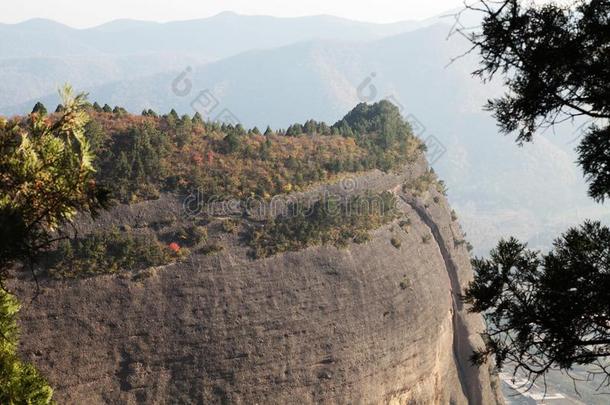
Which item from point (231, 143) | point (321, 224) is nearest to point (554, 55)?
point (321, 224)

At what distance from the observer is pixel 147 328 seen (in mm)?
32469

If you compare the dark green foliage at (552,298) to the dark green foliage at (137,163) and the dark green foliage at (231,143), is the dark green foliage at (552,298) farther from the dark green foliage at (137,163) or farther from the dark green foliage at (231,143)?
the dark green foliage at (231,143)

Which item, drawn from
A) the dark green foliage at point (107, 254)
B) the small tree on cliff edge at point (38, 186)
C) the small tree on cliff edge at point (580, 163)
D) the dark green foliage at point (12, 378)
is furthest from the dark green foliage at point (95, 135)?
the small tree on cliff edge at point (580, 163)

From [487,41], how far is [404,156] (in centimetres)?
4547

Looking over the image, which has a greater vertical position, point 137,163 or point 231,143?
point 231,143

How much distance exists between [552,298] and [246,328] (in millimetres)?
26261

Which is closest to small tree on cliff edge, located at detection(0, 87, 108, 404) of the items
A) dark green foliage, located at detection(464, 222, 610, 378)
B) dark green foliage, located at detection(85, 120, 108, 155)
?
dark green foliage, located at detection(464, 222, 610, 378)

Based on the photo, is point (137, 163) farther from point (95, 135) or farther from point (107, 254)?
point (107, 254)

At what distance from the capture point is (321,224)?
41188 millimetres

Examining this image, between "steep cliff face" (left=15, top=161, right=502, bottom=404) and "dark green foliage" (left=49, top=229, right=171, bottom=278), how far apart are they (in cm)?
67

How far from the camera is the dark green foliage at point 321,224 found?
126ft

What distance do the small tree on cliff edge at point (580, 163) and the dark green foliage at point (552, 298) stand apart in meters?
0.02

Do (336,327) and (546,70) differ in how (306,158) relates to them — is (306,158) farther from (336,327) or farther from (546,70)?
(546,70)

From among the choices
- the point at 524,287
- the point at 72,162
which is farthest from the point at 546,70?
the point at 72,162
